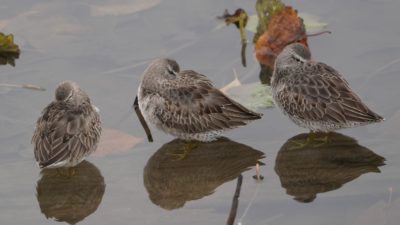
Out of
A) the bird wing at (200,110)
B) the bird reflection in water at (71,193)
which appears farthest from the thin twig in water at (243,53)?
the bird reflection in water at (71,193)

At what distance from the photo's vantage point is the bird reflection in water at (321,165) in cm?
728

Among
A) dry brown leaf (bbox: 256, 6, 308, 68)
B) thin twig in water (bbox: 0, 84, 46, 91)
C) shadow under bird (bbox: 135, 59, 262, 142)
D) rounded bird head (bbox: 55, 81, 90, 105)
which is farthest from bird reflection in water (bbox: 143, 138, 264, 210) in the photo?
dry brown leaf (bbox: 256, 6, 308, 68)

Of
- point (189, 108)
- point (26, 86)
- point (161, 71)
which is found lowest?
point (26, 86)

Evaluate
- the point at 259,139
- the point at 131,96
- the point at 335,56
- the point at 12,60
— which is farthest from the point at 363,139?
the point at 12,60

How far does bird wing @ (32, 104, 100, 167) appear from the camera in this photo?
7512mm

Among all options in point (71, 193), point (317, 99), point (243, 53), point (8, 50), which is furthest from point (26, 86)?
point (317, 99)

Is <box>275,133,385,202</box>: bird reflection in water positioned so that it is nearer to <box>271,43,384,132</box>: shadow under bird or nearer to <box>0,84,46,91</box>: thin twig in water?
<box>271,43,384,132</box>: shadow under bird

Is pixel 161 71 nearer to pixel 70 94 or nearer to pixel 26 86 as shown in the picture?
pixel 70 94

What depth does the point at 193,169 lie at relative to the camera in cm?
771

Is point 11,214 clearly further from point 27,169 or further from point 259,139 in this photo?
point 259,139

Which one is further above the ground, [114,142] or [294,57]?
[294,57]

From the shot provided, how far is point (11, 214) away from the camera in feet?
23.3

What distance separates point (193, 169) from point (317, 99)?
1449 millimetres

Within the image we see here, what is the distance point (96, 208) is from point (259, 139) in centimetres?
187
